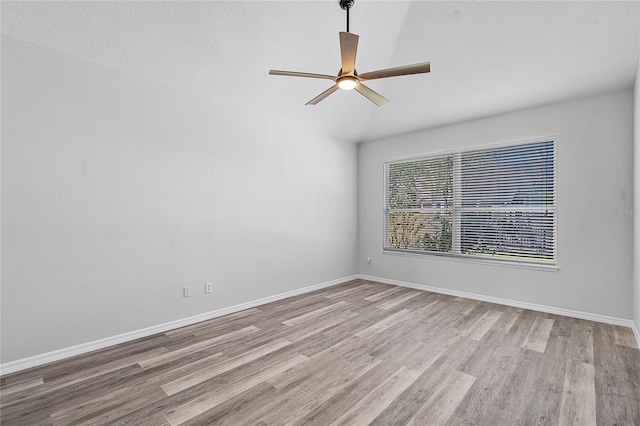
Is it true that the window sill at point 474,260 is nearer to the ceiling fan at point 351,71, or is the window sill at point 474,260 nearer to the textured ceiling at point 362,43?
the textured ceiling at point 362,43

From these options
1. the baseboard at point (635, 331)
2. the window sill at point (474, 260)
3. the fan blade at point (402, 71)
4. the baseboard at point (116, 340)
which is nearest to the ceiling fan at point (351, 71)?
the fan blade at point (402, 71)

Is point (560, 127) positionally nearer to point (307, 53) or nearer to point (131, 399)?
point (307, 53)

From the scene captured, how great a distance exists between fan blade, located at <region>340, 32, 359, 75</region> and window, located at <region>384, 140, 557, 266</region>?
2967 millimetres

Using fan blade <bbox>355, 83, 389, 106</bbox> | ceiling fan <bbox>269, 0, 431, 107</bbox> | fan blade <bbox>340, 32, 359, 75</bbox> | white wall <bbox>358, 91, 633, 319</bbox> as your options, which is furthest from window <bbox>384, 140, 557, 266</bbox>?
fan blade <bbox>340, 32, 359, 75</bbox>

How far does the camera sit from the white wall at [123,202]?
242 cm

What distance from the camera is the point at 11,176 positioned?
7.76 ft

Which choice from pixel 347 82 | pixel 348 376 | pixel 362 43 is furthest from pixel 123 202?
pixel 362 43

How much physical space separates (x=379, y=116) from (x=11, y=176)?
14.1ft

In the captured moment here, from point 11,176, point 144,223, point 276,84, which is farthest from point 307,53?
point 11,176

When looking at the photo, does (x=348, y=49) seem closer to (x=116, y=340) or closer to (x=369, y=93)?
(x=369, y=93)

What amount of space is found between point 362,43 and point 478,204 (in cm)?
280

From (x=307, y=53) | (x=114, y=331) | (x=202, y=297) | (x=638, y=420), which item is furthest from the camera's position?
(x=202, y=297)

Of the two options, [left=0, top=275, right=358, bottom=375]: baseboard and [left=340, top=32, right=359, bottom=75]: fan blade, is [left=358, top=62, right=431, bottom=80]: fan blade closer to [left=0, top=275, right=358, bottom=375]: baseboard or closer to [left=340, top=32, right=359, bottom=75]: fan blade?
[left=340, top=32, right=359, bottom=75]: fan blade

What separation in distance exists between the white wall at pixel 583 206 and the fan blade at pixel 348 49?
2.94 meters
